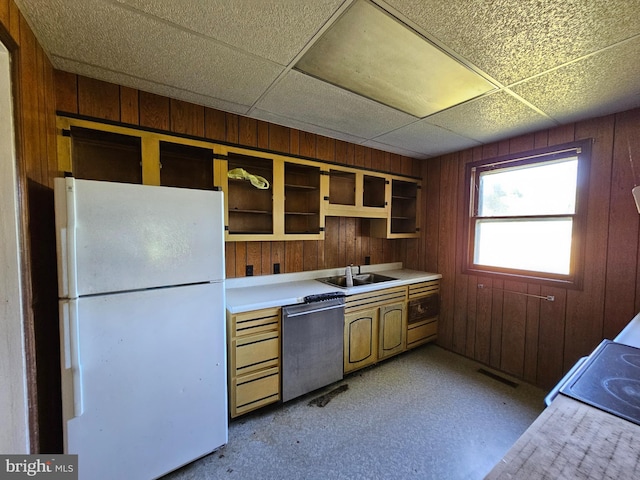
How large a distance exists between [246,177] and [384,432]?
2293 mm

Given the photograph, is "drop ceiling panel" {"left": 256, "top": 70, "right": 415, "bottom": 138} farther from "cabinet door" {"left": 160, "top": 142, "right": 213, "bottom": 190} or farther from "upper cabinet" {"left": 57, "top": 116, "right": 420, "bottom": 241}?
"cabinet door" {"left": 160, "top": 142, "right": 213, "bottom": 190}

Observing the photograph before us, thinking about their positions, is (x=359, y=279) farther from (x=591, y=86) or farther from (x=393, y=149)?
(x=591, y=86)

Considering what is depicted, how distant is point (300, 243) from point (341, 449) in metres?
1.79

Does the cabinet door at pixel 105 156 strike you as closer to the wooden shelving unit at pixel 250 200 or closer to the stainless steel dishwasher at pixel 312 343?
the wooden shelving unit at pixel 250 200

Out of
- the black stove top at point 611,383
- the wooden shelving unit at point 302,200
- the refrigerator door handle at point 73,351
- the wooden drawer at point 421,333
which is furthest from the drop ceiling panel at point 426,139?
the refrigerator door handle at point 73,351

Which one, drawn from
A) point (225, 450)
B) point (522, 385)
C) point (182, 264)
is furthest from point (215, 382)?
point (522, 385)

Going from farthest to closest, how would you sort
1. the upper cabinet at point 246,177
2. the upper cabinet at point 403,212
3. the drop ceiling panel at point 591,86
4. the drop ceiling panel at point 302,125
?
1. the upper cabinet at point 403,212
2. the drop ceiling panel at point 302,125
3. the upper cabinet at point 246,177
4. the drop ceiling panel at point 591,86

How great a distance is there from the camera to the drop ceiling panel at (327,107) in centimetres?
174

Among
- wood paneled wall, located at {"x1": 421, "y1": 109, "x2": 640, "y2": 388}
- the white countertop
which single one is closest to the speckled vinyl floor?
wood paneled wall, located at {"x1": 421, "y1": 109, "x2": 640, "y2": 388}

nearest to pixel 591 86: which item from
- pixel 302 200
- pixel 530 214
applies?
pixel 530 214

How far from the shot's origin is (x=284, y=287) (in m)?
2.46

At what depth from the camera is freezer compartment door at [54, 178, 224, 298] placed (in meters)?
1.20

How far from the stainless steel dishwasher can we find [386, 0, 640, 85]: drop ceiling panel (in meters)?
1.90

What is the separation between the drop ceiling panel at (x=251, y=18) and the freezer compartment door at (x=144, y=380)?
1.36m
